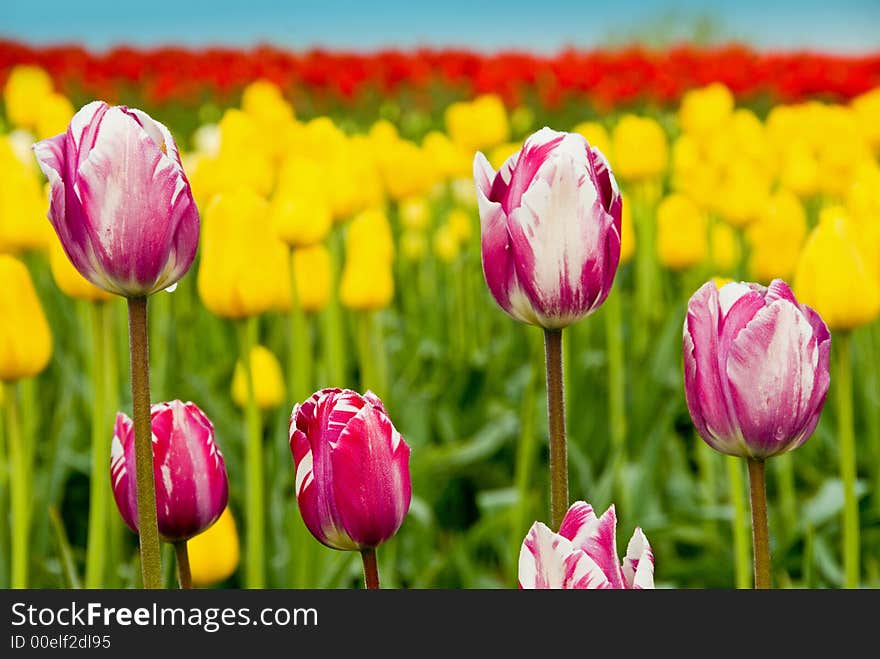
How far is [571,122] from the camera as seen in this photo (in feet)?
15.6

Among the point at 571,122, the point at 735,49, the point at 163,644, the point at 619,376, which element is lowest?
the point at 163,644

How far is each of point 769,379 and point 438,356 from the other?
64.6 inches

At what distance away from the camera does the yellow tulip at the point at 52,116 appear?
1834mm

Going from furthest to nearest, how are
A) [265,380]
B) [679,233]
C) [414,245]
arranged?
[414,245] < [679,233] < [265,380]

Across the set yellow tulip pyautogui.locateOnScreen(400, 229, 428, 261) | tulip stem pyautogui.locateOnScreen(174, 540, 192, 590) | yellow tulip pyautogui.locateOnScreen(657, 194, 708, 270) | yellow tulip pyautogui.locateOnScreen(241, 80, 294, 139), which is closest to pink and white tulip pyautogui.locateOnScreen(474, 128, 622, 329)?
tulip stem pyautogui.locateOnScreen(174, 540, 192, 590)

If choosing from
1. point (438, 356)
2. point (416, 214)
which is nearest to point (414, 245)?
point (416, 214)

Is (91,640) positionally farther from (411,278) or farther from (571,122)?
(571,122)

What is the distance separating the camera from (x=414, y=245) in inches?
99.9

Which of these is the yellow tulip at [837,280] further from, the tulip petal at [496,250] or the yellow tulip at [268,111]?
the yellow tulip at [268,111]

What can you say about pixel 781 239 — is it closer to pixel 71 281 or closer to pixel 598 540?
pixel 71 281

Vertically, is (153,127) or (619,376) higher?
(153,127)

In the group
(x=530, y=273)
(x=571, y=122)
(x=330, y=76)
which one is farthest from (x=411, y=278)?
(x=330, y=76)

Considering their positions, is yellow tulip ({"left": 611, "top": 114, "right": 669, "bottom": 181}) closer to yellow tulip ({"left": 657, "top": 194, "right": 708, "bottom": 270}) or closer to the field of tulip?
the field of tulip

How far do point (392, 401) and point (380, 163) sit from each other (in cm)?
46
